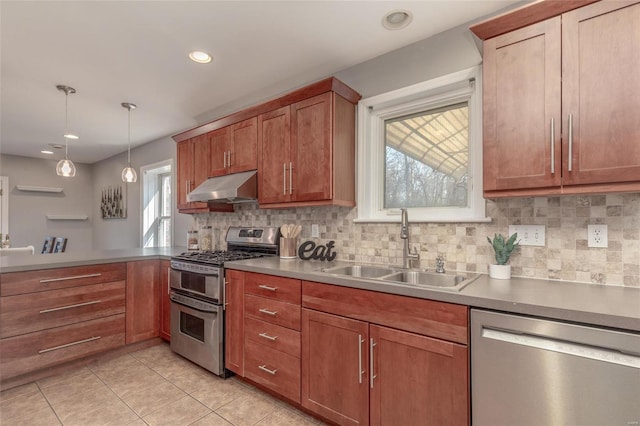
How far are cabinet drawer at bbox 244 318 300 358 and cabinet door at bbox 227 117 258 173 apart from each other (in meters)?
1.34

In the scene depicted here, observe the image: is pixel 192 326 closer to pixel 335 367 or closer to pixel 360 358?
pixel 335 367

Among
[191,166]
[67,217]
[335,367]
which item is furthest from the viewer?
[67,217]

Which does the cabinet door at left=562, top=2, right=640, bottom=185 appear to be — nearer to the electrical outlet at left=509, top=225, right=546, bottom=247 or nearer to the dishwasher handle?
the electrical outlet at left=509, top=225, right=546, bottom=247

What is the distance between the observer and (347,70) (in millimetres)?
2576

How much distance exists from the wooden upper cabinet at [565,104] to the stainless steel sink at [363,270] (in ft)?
2.77

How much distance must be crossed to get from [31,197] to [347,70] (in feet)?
22.6

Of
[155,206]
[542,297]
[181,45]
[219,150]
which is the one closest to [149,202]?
[155,206]

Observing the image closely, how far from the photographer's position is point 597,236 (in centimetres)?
158

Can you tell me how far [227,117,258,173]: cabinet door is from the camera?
2770mm

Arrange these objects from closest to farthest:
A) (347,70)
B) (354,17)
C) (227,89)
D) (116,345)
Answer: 1. (354,17)
2. (347,70)
3. (116,345)
4. (227,89)

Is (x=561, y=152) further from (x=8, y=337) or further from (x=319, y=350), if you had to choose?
(x=8, y=337)

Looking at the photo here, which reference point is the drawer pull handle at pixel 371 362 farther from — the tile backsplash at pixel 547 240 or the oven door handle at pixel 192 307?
the oven door handle at pixel 192 307

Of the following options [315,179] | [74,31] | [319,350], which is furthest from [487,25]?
[74,31]

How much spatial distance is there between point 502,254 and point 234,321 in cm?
186
